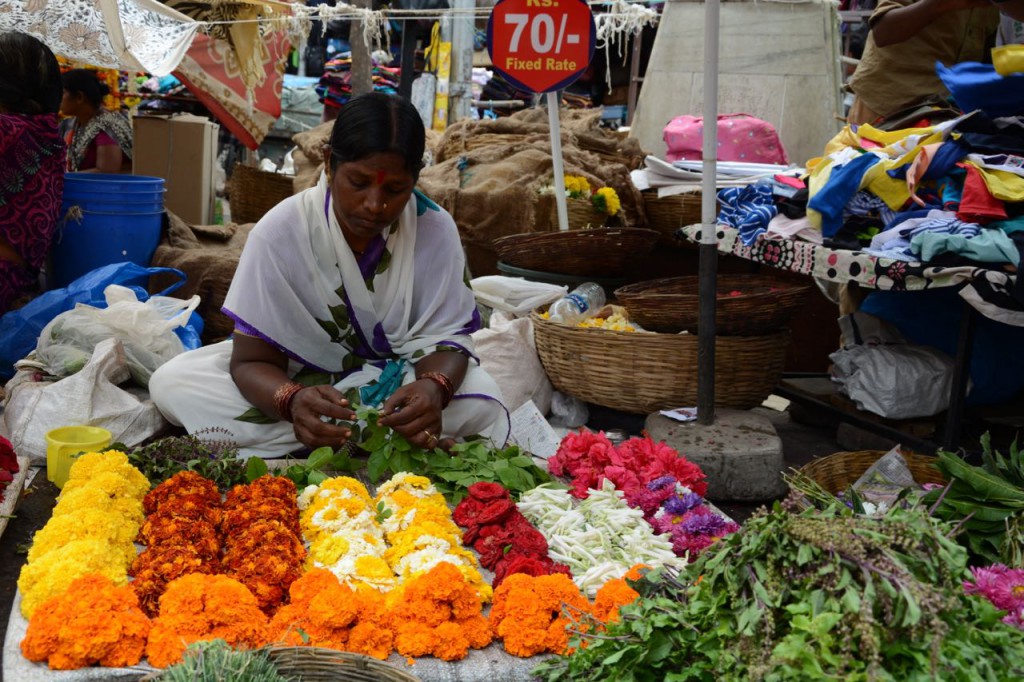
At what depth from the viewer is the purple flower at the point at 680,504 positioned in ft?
9.49

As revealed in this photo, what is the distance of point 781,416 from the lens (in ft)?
17.1

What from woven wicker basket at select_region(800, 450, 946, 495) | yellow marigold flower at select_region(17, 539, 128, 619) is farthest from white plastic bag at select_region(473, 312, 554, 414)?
yellow marigold flower at select_region(17, 539, 128, 619)

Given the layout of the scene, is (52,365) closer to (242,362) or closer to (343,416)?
(242,362)

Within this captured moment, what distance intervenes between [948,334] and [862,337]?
14.5 inches

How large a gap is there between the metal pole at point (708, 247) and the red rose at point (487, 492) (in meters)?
1.36

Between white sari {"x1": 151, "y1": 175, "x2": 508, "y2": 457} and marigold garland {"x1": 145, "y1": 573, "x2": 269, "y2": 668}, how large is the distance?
4.47 feet

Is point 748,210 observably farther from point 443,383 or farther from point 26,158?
point 26,158

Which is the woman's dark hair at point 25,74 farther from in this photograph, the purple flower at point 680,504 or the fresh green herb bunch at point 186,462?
the purple flower at point 680,504

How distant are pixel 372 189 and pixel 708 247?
1.52 m

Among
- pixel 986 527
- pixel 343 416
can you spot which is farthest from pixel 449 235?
pixel 986 527

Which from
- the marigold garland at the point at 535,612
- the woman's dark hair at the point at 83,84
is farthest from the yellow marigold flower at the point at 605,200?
the marigold garland at the point at 535,612

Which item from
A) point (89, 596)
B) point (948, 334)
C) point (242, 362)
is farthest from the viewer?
point (948, 334)

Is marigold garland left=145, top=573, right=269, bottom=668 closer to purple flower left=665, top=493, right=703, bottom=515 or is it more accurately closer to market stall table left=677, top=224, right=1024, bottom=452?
purple flower left=665, top=493, right=703, bottom=515

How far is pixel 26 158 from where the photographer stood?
482cm
